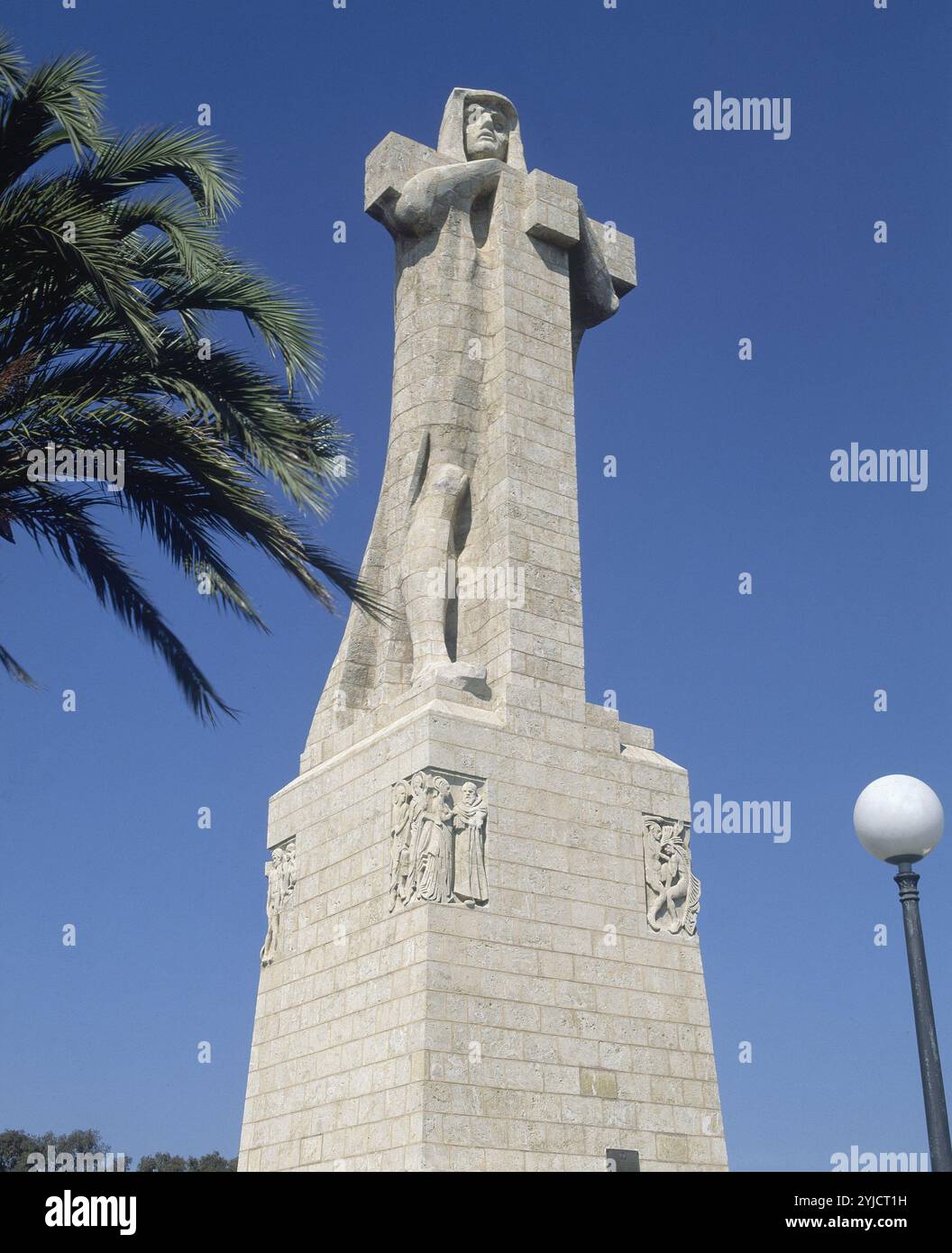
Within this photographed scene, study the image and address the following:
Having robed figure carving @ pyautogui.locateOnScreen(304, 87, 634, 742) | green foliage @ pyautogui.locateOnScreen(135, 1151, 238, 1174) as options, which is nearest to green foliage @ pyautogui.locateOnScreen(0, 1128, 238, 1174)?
green foliage @ pyautogui.locateOnScreen(135, 1151, 238, 1174)

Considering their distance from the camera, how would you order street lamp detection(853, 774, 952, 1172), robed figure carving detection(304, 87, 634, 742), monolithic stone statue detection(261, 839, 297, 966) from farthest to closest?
monolithic stone statue detection(261, 839, 297, 966), robed figure carving detection(304, 87, 634, 742), street lamp detection(853, 774, 952, 1172)

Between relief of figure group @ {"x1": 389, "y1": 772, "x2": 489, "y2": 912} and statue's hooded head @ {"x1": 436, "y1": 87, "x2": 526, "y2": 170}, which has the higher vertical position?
statue's hooded head @ {"x1": 436, "y1": 87, "x2": 526, "y2": 170}

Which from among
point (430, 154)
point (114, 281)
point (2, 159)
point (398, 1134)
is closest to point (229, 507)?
point (114, 281)

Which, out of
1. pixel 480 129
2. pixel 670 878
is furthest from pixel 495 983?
pixel 480 129

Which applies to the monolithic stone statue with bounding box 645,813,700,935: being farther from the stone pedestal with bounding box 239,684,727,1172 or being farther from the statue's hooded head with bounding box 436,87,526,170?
the statue's hooded head with bounding box 436,87,526,170

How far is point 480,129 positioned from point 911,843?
1047 cm

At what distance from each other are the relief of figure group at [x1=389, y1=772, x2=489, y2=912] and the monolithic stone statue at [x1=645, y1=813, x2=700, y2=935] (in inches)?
73.4

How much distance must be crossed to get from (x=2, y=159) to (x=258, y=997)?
822 cm

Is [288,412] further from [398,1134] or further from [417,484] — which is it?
[398,1134]

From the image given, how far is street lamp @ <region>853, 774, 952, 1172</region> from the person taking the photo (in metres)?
6.85

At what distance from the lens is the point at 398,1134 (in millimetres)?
11000

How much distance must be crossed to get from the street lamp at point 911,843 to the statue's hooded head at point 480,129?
9780 mm

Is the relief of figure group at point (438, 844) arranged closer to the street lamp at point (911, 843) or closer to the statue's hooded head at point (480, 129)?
the street lamp at point (911, 843)

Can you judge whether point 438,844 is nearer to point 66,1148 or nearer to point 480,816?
point 480,816
